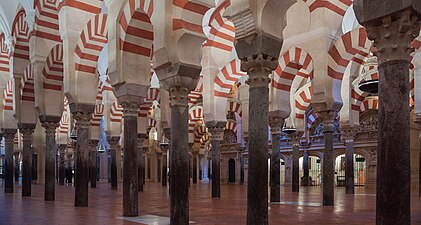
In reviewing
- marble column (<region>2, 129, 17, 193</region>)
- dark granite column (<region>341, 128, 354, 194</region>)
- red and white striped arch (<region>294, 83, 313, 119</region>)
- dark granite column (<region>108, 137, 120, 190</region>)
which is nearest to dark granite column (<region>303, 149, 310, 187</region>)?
red and white striped arch (<region>294, 83, 313, 119</region>)

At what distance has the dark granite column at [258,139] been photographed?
4.02m

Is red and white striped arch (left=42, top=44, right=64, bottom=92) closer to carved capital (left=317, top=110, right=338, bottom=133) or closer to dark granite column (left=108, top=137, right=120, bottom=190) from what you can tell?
dark granite column (left=108, top=137, right=120, bottom=190)

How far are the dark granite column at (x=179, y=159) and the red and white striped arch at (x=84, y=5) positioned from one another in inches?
131

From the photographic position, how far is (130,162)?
18.5 ft

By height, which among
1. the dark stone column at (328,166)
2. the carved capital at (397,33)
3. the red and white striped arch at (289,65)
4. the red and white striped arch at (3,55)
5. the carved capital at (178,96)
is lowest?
the dark stone column at (328,166)

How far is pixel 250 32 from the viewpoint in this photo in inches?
164

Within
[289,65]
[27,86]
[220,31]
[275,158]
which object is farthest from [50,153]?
[289,65]

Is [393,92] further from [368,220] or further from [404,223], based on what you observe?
[368,220]

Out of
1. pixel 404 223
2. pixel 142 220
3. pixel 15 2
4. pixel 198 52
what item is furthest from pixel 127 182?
pixel 15 2

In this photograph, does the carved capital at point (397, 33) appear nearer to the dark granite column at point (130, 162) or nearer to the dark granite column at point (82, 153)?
the dark granite column at point (130, 162)

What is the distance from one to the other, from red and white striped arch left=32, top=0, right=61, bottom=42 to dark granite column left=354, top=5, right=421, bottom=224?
7010 mm

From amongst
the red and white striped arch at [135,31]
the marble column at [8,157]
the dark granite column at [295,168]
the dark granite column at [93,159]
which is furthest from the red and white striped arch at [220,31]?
the dark granite column at [93,159]

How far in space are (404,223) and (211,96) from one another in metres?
6.82

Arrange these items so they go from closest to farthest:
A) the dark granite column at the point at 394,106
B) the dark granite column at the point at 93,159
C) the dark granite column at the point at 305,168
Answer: the dark granite column at the point at 394,106 → the dark granite column at the point at 93,159 → the dark granite column at the point at 305,168
